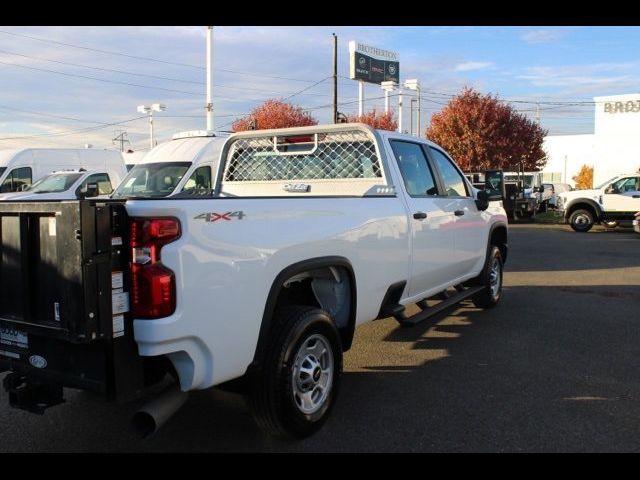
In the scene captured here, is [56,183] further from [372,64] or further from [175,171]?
[372,64]

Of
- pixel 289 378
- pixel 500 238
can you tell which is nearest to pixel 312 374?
pixel 289 378

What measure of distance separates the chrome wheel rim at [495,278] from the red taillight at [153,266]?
5176mm

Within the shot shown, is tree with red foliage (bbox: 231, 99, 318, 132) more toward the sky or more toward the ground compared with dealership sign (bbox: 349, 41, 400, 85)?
more toward the ground

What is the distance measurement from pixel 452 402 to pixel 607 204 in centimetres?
1703

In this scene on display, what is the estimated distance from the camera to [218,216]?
303 cm

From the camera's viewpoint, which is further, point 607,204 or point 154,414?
point 607,204

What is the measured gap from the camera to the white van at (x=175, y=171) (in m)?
12.0

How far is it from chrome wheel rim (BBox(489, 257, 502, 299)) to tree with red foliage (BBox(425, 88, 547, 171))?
2587 centimetres

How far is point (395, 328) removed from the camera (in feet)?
21.5

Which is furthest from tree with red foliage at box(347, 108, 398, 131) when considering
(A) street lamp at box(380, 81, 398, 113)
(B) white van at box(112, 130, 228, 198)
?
(B) white van at box(112, 130, 228, 198)

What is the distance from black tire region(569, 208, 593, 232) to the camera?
1939 cm

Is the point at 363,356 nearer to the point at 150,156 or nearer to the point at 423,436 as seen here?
the point at 423,436

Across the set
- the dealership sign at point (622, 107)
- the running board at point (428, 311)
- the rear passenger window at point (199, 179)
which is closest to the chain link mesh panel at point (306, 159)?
the running board at point (428, 311)

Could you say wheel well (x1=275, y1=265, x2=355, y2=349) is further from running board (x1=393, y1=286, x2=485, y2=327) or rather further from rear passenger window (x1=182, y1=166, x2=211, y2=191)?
rear passenger window (x1=182, y1=166, x2=211, y2=191)
